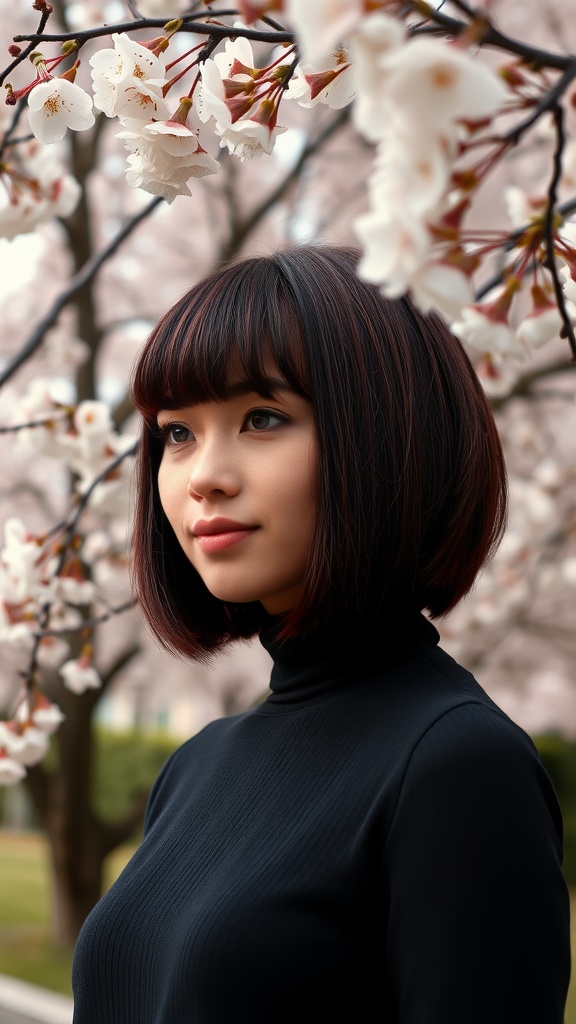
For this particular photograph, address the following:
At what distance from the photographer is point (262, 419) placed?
1080 millimetres

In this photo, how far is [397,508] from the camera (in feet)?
3.38

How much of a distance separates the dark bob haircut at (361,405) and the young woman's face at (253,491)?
22mm

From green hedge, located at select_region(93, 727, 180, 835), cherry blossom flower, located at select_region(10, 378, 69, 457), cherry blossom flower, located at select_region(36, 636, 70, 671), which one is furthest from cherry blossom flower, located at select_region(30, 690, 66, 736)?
green hedge, located at select_region(93, 727, 180, 835)

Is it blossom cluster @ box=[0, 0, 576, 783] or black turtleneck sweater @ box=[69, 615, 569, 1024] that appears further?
black turtleneck sweater @ box=[69, 615, 569, 1024]

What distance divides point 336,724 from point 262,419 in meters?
0.33

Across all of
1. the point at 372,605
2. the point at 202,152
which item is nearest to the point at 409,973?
the point at 372,605

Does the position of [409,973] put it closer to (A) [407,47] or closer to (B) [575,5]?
(A) [407,47]

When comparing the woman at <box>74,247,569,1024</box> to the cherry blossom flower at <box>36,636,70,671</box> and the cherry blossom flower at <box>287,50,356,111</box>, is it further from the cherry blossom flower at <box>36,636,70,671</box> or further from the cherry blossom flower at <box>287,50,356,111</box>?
the cherry blossom flower at <box>36,636,70,671</box>

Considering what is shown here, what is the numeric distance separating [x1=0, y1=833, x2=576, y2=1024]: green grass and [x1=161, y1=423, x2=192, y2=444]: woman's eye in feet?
16.7

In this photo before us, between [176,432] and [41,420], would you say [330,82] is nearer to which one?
[176,432]

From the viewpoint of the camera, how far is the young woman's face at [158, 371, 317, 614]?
3.45ft

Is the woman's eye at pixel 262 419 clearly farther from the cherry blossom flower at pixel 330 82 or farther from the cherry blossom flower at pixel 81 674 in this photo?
the cherry blossom flower at pixel 81 674

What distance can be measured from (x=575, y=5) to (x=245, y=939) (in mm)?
5116

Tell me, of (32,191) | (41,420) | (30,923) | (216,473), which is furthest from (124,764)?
(216,473)
